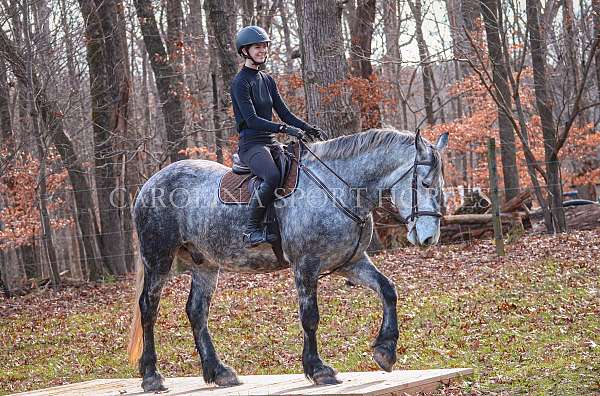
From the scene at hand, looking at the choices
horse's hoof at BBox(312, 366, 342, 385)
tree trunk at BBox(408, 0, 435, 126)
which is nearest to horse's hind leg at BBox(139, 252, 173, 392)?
horse's hoof at BBox(312, 366, 342, 385)

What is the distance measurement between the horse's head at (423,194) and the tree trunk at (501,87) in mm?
11527

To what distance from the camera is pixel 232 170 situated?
26.4 feet

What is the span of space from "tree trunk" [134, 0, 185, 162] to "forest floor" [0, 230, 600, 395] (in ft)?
19.3

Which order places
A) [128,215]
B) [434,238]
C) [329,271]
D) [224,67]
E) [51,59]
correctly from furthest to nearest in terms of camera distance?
[128,215]
[224,67]
[51,59]
[329,271]
[434,238]

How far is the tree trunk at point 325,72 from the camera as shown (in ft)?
Result: 48.8

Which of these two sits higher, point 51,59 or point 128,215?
point 51,59

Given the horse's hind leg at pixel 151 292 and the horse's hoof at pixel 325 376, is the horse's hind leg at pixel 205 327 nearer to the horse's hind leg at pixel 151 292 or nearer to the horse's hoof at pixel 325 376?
the horse's hind leg at pixel 151 292

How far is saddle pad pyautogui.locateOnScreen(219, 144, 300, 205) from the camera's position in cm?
749

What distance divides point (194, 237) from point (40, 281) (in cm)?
1406

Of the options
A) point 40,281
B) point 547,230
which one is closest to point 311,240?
point 547,230

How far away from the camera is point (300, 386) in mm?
7258

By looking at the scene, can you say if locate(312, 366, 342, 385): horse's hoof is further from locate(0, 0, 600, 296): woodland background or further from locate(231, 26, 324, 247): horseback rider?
locate(0, 0, 600, 296): woodland background

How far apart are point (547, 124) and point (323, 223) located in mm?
14623

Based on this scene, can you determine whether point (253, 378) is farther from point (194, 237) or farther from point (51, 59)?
point (51, 59)
